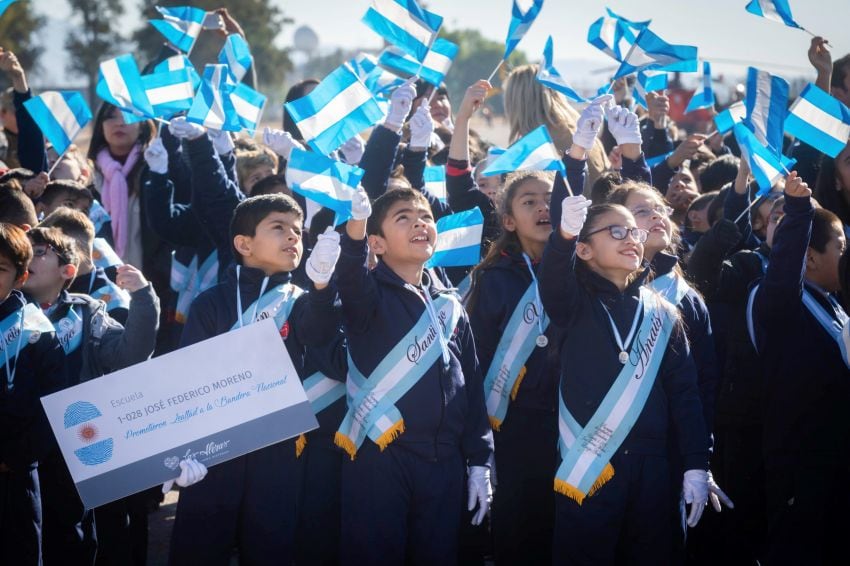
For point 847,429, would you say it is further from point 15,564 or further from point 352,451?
point 15,564

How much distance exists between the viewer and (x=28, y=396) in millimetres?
4117

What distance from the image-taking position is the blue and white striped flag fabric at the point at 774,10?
515cm

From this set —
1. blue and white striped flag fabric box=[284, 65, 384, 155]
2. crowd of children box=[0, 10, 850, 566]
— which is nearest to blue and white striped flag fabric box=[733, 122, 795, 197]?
crowd of children box=[0, 10, 850, 566]

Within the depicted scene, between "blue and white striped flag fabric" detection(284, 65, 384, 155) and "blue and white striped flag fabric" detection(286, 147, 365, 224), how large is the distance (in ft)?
1.46

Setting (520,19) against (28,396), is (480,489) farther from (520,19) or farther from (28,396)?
(520,19)

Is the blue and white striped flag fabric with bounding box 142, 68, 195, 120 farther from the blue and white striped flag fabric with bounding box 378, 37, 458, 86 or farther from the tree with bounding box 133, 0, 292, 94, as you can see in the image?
the tree with bounding box 133, 0, 292, 94

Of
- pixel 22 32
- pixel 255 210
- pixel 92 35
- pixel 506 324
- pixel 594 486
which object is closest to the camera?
pixel 594 486

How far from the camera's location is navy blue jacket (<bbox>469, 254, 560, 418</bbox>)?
4.57 metres

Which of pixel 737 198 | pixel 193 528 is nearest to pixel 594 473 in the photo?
pixel 193 528

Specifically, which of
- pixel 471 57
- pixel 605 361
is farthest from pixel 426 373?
pixel 471 57

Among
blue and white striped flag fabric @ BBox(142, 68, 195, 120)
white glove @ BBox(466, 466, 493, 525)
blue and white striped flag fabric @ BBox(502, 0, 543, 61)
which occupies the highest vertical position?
blue and white striped flag fabric @ BBox(502, 0, 543, 61)

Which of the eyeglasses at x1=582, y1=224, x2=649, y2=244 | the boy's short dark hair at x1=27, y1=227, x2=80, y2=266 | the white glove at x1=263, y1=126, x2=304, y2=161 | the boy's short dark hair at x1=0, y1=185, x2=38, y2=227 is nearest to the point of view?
the eyeglasses at x1=582, y1=224, x2=649, y2=244

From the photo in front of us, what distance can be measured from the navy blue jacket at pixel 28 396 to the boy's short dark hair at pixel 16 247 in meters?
0.14

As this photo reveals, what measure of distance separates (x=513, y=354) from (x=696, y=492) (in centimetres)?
107
